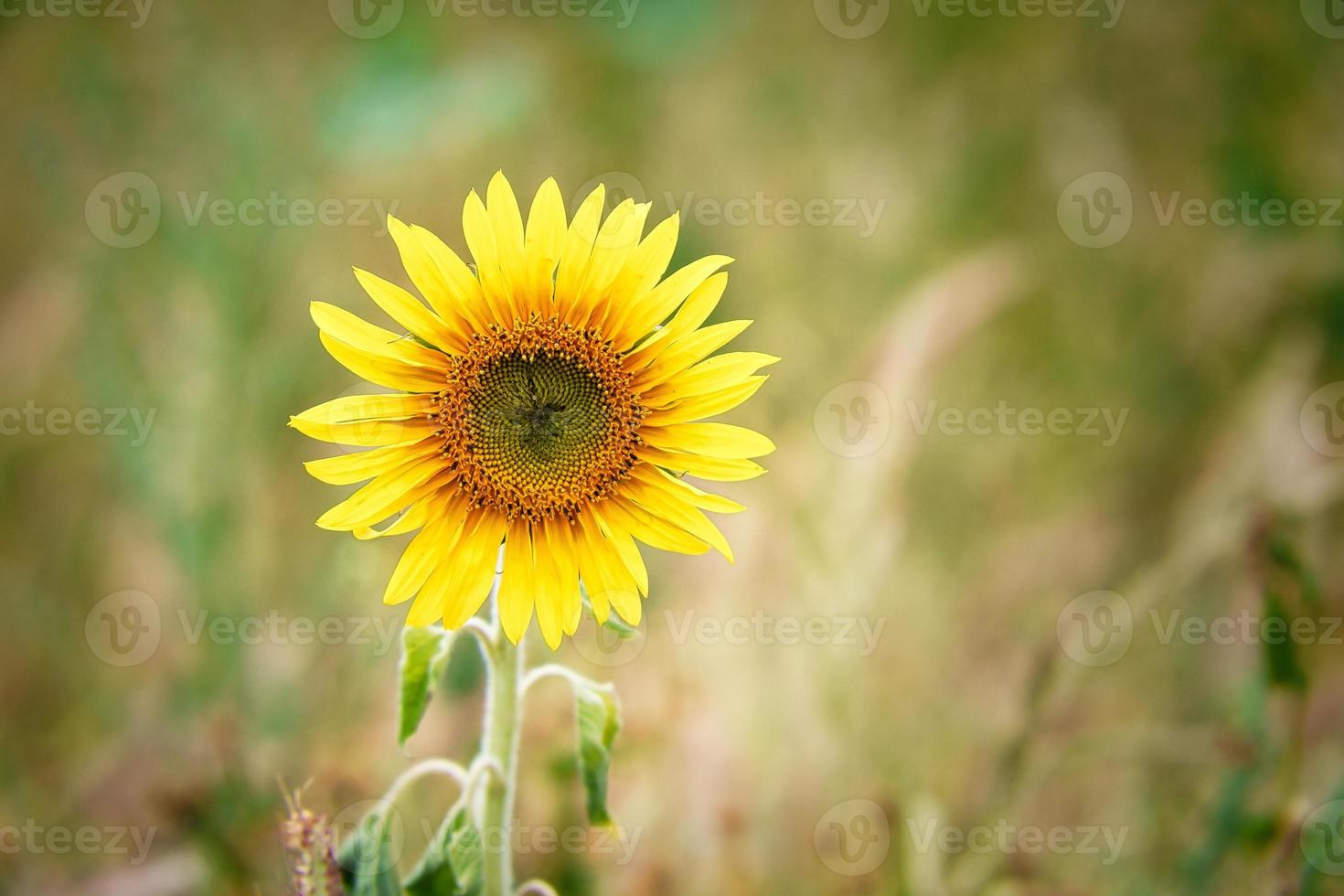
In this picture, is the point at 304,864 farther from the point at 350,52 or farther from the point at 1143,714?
the point at 350,52

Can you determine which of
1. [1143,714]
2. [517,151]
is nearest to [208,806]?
[1143,714]

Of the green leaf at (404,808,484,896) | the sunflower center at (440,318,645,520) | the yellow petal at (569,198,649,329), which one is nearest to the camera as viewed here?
the green leaf at (404,808,484,896)

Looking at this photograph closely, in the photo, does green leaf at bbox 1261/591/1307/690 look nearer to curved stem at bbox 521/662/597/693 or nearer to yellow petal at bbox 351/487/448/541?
curved stem at bbox 521/662/597/693

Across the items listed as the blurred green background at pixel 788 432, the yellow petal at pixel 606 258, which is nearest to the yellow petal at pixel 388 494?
the yellow petal at pixel 606 258

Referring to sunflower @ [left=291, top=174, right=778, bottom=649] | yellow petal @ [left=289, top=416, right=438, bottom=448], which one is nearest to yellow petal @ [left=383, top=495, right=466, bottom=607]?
sunflower @ [left=291, top=174, right=778, bottom=649]

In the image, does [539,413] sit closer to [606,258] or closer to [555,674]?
[606,258]

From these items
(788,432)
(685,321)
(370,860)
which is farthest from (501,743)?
(788,432)

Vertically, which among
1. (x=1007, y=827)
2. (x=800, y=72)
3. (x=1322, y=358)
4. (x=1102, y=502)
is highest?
(x=800, y=72)

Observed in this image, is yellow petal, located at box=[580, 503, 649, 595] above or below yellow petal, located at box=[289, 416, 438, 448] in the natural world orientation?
below

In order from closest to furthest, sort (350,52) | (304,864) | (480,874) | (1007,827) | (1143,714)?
1. (304,864)
2. (480,874)
3. (1007,827)
4. (1143,714)
5. (350,52)
